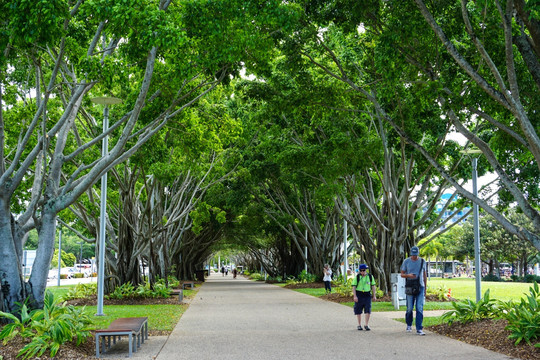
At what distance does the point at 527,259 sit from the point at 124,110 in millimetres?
55897

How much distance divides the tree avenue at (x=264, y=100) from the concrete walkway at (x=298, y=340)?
7.60 feet

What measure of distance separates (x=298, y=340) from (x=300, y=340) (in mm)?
38

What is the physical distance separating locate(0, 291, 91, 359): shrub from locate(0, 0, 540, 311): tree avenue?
2.59ft


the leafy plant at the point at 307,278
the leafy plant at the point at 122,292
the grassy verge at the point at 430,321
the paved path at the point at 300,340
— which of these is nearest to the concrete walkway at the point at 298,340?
the paved path at the point at 300,340

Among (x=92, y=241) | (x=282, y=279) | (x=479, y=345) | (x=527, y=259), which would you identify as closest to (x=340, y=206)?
(x=92, y=241)

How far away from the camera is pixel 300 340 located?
10.5 metres

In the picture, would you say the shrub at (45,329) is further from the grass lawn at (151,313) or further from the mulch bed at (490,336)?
the mulch bed at (490,336)

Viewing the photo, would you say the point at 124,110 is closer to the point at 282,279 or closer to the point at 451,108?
the point at 451,108

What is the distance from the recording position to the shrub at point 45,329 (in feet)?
26.1

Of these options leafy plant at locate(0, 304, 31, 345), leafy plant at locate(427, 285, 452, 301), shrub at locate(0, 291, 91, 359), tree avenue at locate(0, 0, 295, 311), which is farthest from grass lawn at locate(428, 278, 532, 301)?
leafy plant at locate(0, 304, 31, 345)

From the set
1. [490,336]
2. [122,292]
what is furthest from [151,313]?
[490,336]

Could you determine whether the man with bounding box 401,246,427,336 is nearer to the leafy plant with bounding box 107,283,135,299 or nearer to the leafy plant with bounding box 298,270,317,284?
the leafy plant with bounding box 107,283,135,299

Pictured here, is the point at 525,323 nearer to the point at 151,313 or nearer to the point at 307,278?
the point at 151,313

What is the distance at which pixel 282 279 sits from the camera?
42750 mm
